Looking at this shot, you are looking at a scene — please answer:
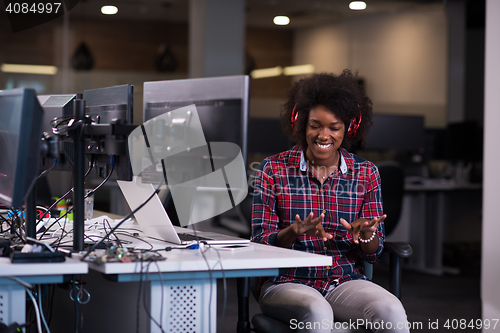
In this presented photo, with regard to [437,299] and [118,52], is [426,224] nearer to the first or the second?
[437,299]

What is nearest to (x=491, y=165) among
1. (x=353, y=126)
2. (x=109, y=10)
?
(x=353, y=126)

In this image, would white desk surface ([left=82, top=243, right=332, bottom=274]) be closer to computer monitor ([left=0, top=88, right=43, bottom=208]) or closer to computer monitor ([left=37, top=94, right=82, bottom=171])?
computer monitor ([left=0, top=88, right=43, bottom=208])

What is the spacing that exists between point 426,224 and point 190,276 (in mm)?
3979

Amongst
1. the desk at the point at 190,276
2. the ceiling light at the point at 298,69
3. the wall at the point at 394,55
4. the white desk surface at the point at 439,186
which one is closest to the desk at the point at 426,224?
the white desk surface at the point at 439,186

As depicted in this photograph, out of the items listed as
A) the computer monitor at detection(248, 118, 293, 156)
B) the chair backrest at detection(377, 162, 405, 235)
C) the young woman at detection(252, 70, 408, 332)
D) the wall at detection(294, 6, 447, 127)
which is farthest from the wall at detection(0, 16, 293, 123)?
the young woman at detection(252, 70, 408, 332)

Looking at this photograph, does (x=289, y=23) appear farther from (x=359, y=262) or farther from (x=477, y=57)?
(x=359, y=262)

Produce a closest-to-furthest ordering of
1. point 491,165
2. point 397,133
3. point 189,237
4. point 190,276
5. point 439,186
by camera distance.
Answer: point 190,276, point 189,237, point 491,165, point 439,186, point 397,133

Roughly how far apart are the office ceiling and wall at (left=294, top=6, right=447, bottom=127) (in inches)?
3.7

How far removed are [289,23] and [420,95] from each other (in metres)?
1.79

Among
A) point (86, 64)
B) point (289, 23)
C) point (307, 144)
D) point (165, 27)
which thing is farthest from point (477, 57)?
point (307, 144)

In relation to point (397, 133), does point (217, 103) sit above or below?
below

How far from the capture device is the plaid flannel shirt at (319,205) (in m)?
1.90

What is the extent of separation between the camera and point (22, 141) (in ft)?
4.33

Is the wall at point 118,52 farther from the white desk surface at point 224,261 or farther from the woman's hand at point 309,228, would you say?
the white desk surface at point 224,261
